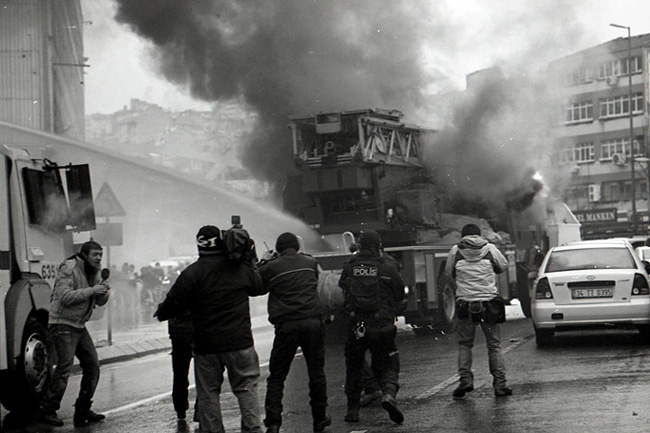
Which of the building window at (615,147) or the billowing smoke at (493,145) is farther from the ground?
the building window at (615,147)

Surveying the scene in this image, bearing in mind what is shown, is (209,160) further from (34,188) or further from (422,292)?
(34,188)

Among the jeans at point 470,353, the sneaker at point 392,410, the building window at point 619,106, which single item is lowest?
the sneaker at point 392,410

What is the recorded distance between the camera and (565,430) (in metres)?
7.46

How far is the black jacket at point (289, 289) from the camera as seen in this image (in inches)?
308

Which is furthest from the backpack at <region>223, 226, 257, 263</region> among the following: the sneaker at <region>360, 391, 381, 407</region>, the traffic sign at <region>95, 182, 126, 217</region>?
the traffic sign at <region>95, 182, 126, 217</region>

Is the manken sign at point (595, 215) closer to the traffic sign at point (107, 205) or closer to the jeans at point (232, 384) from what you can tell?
the traffic sign at point (107, 205)

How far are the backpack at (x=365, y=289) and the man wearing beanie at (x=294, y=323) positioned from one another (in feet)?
2.17

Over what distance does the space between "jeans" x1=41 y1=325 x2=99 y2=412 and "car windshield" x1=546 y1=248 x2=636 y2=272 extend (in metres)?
6.80

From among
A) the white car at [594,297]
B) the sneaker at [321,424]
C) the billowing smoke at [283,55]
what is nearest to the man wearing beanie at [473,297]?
the sneaker at [321,424]

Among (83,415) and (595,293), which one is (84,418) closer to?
(83,415)

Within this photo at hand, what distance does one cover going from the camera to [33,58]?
79.9ft

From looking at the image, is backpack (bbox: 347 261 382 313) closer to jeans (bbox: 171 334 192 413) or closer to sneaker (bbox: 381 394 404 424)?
sneaker (bbox: 381 394 404 424)

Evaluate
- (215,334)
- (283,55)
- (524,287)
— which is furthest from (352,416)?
(283,55)

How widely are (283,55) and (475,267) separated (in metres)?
11.5
